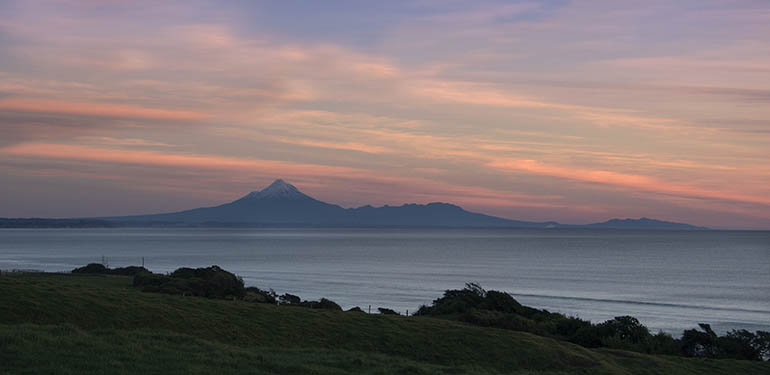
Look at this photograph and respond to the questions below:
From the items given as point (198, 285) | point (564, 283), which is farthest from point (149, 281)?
point (564, 283)

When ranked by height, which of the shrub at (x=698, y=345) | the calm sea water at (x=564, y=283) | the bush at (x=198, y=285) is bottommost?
the calm sea water at (x=564, y=283)

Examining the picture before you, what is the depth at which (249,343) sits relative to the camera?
2700 cm

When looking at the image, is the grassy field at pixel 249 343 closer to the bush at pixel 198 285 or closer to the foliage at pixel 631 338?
the foliage at pixel 631 338

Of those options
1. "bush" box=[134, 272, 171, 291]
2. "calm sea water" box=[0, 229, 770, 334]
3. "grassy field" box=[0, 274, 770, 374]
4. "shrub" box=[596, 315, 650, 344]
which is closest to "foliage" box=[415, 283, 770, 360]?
"shrub" box=[596, 315, 650, 344]

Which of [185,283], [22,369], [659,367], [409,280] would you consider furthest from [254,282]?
[22,369]

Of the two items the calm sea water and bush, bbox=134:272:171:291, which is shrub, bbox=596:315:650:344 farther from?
bush, bbox=134:272:171:291

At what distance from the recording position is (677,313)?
7056 centimetres

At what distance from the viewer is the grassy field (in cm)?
1819

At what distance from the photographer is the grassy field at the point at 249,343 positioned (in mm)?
18188

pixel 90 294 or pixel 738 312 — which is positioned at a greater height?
pixel 90 294

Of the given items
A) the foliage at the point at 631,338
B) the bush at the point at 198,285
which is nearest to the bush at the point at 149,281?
the bush at the point at 198,285

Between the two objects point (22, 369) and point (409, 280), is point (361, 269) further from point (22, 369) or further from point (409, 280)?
point (22, 369)

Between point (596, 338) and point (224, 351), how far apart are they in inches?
913

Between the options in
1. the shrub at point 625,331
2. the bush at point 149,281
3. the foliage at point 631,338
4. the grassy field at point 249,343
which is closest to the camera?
the grassy field at point 249,343
